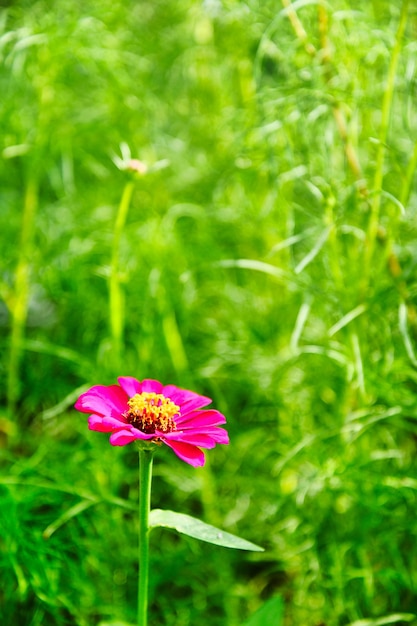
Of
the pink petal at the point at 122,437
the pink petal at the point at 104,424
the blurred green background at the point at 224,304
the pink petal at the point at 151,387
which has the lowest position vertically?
the blurred green background at the point at 224,304

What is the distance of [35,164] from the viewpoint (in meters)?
1.15

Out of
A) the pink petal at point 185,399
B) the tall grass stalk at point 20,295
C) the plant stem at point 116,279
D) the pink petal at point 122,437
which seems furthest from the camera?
the tall grass stalk at point 20,295

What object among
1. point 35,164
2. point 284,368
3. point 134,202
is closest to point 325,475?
point 284,368

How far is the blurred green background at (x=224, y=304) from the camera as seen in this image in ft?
2.97

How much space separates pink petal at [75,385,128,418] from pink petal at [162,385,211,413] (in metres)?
0.04

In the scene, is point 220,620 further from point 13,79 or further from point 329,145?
point 13,79

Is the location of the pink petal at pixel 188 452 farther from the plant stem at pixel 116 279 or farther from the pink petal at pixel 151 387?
the plant stem at pixel 116 279

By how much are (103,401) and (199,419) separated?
0.08 m

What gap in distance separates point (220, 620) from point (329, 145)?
62 cm

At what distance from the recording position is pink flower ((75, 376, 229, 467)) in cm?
55

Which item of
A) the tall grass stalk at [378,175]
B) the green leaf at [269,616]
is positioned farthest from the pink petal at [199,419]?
the tall grass stalk at [378,175]

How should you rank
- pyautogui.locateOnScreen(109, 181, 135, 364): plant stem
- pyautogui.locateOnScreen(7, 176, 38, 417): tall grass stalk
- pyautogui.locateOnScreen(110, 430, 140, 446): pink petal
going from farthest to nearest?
pyautogui.locateOnScreen(7, 176, 38, 417): tall grass stalk < pyautogui.locateOnScreen(109, 181, 135, 364): plant stem < pyautogui.locateOnScreen(110, 430, 140, 446): pink petal

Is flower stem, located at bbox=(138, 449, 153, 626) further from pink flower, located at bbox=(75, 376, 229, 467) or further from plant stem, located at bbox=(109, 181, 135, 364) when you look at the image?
plant stem, located at bbox=(109, 181, 135, 364)

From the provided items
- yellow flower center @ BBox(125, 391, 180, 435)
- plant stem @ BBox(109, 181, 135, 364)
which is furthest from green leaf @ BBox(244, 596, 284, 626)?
plant stem @ BBox(109, 181, 135, 364)
